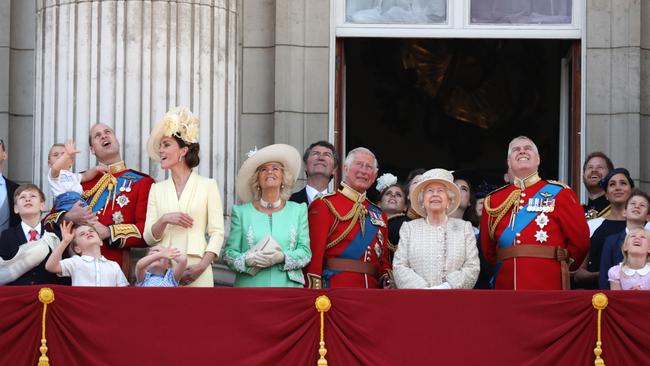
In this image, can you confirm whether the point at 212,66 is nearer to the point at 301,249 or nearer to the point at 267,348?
the point at 301,249

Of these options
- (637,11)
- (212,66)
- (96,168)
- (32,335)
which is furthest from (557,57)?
(32,335)

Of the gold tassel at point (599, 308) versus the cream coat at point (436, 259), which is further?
the cream coat at point (436, 259)

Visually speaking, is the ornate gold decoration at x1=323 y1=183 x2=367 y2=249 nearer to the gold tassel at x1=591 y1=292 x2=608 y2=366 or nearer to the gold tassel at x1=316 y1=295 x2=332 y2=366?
the gold tassel at x1=316 y1=295 x2=332 y2=366

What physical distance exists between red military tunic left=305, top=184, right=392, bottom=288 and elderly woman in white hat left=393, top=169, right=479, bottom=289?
365mm

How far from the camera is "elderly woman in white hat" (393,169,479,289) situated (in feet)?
40.0

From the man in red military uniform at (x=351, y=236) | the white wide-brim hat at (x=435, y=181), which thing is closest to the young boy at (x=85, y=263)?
the man in red military uniform at (x=351, y=236)

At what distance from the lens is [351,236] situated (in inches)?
500

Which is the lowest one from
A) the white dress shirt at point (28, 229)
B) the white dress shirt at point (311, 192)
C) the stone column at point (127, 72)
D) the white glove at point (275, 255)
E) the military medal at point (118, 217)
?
the white glove at point (275, 255)

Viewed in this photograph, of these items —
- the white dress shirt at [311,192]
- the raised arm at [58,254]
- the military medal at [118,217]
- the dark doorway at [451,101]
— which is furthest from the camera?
the dark doorway at [451,101]

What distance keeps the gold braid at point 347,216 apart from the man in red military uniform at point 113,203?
1.26 m

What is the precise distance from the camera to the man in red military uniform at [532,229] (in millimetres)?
12523

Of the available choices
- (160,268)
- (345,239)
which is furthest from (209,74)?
(160,268)

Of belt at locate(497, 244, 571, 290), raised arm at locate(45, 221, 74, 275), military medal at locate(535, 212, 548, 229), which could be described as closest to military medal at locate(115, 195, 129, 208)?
raised arm at locate(45, 221, 74, 275)

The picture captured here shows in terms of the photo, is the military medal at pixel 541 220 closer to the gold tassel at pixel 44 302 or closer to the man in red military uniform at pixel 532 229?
Result: the man in red military uniform at pixel 532 229
